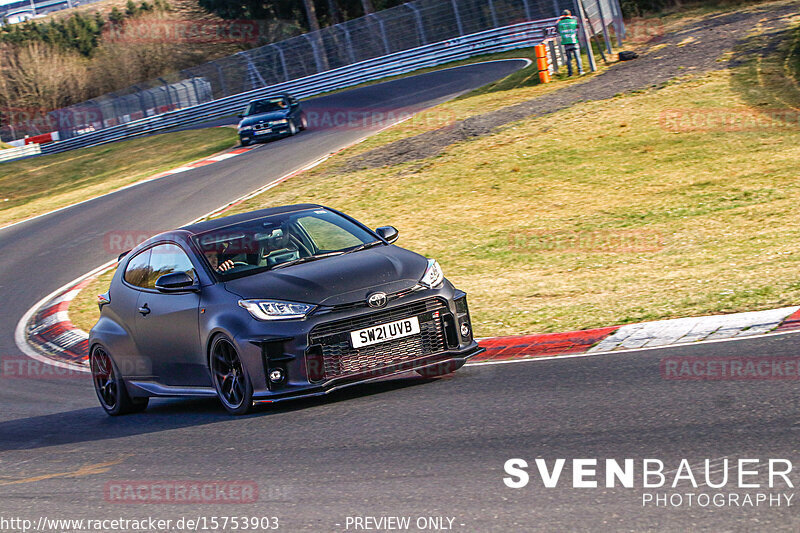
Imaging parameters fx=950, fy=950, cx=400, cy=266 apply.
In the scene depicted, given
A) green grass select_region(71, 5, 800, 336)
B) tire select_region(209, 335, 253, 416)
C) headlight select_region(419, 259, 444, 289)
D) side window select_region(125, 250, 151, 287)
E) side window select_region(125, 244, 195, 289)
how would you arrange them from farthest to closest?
green grass select_region(71, 5, 800, 336), side window select_region(125, 250, 151, 287), side window select_region(125, 244, 195, 289), headlight select_region(419, 259, 444, 289), tire select_region(209, 335, 253, 416)

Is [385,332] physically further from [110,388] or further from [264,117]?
[264,117]

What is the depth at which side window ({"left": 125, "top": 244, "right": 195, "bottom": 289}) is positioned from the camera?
27.0ft

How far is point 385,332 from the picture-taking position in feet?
23.7

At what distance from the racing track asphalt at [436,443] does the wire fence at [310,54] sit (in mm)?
36878

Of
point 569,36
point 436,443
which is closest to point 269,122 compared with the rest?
Answer: point 569,36

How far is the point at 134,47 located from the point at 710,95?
186ft

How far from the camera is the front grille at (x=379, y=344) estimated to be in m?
7.06

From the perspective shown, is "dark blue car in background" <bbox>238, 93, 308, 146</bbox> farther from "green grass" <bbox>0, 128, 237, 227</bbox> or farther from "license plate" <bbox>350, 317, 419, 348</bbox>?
"license plate" <bbox>350, 317, 419, 348</bbox>

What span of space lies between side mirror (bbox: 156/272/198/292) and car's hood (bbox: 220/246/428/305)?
15.8 inches

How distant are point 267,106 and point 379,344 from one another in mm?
26232

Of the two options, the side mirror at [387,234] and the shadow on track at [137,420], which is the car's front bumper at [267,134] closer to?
the shadow on track at [137,420]

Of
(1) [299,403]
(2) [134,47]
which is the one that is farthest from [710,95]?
(2) [134,47]

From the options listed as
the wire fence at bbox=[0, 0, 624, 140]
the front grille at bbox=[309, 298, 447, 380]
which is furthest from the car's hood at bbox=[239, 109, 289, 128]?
the front grille at bbox=[309, 298, 447, 380]

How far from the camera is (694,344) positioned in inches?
304
